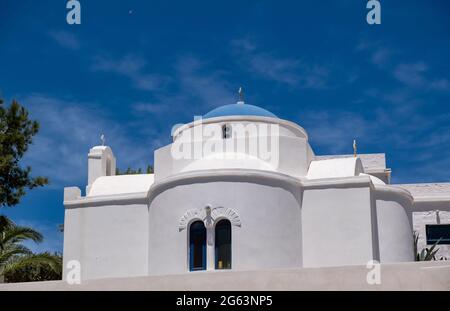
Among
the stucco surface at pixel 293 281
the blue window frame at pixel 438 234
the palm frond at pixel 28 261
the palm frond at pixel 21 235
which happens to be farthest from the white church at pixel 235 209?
the blue window frame at pixel 438 234

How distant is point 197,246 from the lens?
2247cm

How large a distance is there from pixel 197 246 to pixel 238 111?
17.8 feet

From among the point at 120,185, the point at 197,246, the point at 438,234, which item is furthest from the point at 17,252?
the point at 438,234

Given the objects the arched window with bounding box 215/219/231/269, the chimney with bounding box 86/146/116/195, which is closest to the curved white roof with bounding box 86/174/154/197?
the chimney with bounding box 86/146/116/195

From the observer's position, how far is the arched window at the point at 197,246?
2231 centimetres

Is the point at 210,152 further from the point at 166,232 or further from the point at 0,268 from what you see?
the point at 0,268

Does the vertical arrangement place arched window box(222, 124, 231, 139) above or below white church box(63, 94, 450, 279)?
above

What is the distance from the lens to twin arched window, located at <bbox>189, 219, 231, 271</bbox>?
72.9ft

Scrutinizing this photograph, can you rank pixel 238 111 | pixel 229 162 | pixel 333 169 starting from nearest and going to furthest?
pixel 229 162 < pixel 333 169 < pixel 238 111

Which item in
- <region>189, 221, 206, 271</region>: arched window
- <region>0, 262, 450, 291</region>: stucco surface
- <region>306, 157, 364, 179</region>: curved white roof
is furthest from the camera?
<region>306, 157, 364, 179</region>: curved white roof

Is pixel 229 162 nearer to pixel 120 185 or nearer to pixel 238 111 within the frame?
pixel 238 111

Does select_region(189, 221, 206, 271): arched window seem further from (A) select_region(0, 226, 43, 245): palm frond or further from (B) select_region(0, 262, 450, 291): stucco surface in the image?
(A) select_region(0, 226, 43, 245): palm frond

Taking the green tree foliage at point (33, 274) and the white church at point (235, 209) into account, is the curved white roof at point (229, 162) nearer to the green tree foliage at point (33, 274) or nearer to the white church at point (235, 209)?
the white church at point (235, 209)

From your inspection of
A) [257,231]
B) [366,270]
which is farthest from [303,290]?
[257,231]
